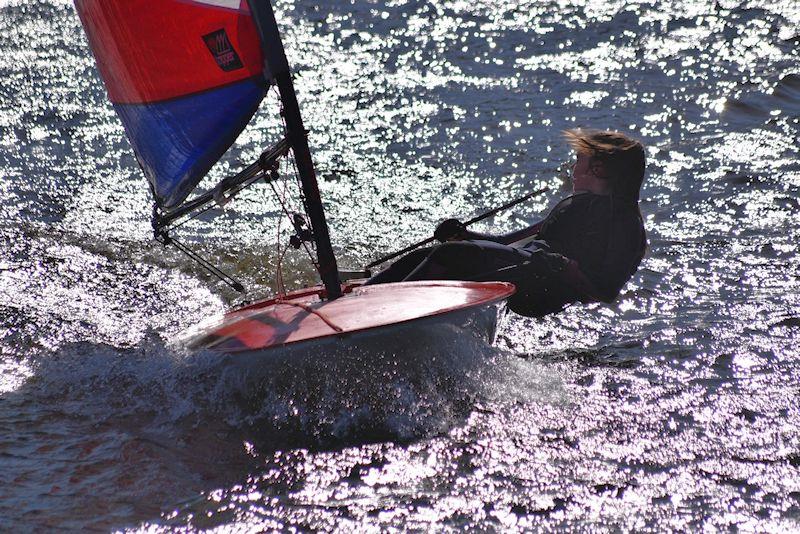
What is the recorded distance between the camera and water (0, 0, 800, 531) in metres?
4.50

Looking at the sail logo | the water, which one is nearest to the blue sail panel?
the sail logo

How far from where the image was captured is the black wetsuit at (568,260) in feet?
A: 20.1

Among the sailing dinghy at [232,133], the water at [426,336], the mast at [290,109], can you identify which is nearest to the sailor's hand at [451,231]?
the water at [426,336]

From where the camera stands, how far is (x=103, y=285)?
288 inches

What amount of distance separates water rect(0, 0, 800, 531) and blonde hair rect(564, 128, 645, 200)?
0.98 m

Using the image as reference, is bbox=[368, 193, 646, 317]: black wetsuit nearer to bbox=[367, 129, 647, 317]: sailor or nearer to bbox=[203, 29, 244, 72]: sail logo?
bbox=[367, 129, 647, 317]: sailor

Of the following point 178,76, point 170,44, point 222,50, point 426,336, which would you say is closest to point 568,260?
point 426,336

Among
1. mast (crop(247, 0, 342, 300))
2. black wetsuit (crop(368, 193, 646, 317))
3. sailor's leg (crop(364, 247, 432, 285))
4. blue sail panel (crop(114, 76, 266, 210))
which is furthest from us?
sailor's leg (crop(364, 247, 432, 285))

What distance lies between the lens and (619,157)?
243 inches

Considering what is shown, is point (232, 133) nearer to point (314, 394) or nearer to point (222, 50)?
point (222, 50)

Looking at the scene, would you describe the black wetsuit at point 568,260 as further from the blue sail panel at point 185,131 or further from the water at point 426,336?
the blue sail panel at point 185,131

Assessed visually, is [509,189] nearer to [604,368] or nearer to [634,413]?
[604,368]

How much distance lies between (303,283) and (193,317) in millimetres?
1026

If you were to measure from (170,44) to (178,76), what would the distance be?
0.60 ft
